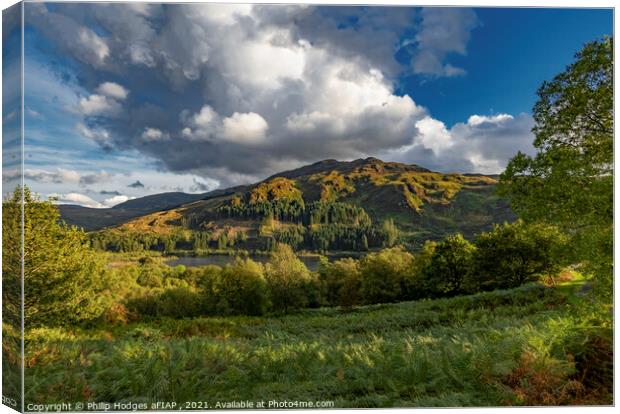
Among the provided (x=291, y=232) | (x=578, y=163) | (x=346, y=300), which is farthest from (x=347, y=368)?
(x=578, y=163)

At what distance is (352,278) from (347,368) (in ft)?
12.1

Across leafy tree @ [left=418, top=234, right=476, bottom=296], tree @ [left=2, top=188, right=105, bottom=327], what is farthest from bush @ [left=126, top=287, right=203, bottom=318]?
leafy tree @ [left=418, top=234, right=476, bottom=296]

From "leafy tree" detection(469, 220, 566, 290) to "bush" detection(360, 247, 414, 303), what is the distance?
2.15 m

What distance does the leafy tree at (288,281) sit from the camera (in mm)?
11750

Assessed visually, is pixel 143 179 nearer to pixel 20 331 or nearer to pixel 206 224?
pixel 206 224

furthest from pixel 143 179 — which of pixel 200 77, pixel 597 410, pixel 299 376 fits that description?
pixel 597 410

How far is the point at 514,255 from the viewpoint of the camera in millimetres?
11508

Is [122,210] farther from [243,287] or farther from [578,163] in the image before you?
[578,163]

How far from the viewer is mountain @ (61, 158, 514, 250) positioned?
1094 centimetres

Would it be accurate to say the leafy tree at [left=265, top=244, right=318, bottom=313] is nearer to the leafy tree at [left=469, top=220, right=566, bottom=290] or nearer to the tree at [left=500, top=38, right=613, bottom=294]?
the leafy tree at [left=469, top=220, right=566, bottom=290]

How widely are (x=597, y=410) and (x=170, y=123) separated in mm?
13146

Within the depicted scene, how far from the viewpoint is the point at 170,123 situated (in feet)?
33.8

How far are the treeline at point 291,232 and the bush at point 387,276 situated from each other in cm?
52

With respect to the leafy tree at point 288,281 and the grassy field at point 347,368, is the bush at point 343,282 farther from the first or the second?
the grassy field at point 347,368
